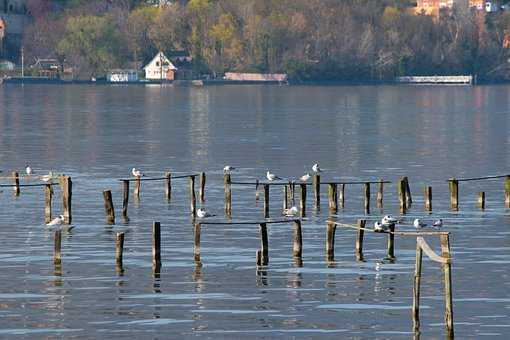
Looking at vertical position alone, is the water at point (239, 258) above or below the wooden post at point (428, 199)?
below

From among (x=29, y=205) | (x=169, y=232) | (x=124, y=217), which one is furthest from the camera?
(x=29, y=205)

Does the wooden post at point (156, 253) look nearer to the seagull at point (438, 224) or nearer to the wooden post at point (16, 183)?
the seagull at point (438, 224)

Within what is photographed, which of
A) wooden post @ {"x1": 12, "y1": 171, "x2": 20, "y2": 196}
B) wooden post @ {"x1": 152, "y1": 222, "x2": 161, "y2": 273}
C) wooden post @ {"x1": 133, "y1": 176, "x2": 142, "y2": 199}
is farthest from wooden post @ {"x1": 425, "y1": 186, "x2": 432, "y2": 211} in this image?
wooden post @ {"x1": 152, "y1": 222, "x2": 161, "y2": 273}

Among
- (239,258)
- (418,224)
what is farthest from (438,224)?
(239,258)

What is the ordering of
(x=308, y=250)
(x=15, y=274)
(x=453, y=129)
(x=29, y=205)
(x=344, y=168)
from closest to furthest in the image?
(x=15, y=274) < (x=308, y=250) < (x=29, y=205) < (x=344, y=168) < (x=453, y=129)

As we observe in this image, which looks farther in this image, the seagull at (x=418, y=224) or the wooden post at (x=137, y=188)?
the wooden post at (x=137, y=188)

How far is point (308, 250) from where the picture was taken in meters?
46.3

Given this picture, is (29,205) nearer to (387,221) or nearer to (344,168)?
(387,221)

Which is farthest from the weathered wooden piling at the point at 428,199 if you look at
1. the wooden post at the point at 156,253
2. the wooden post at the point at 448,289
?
the wooden post at the point at 448,289

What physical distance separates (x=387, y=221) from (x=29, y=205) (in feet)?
63.4

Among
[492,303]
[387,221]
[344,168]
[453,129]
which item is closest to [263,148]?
[344,168]

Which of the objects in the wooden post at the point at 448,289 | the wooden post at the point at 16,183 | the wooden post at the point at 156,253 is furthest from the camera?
the wooden post at the point at 16,183

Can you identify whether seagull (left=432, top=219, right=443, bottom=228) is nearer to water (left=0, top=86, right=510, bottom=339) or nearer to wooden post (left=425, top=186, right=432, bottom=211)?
water (left=0, top=86, right=510, bottom=339)

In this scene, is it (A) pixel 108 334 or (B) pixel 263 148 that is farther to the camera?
A: (B) pixel 263 148
